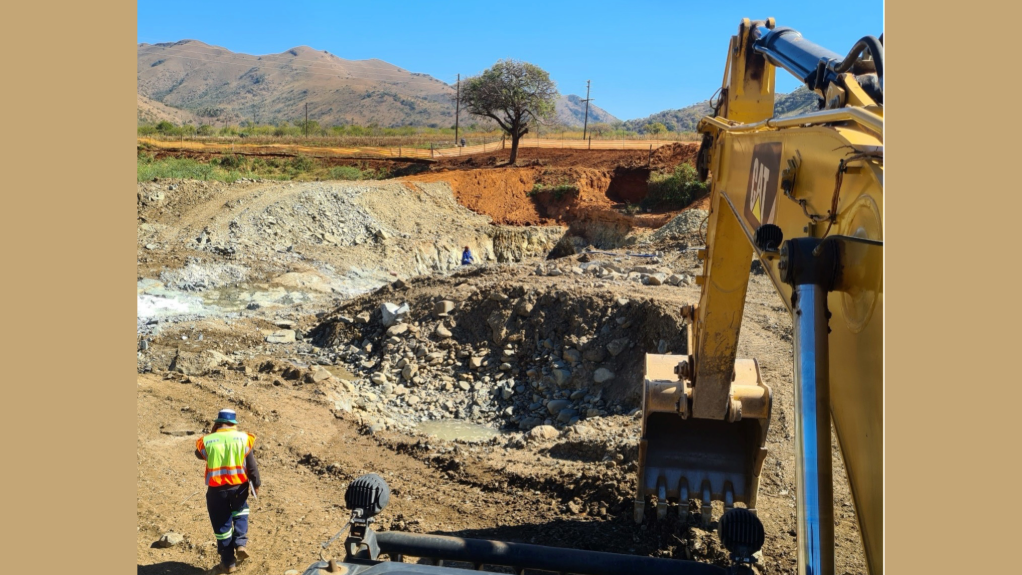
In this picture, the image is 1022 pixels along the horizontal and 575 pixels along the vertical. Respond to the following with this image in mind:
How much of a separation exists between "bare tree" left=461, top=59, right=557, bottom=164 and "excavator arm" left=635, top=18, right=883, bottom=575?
3117 cm

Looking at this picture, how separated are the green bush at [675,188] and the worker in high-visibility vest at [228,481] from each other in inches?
948

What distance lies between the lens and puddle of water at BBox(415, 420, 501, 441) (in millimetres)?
11156

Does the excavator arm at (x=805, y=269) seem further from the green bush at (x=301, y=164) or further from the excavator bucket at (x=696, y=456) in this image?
the green bush at (x=301, y=164)

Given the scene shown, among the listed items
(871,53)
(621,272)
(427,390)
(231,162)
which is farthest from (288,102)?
(871,53)

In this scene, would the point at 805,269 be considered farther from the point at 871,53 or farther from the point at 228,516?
the point at 228,516

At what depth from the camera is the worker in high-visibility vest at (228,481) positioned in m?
5.96

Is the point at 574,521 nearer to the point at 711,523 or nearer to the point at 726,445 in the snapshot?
the point at 711,523

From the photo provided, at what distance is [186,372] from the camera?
40.2 feet

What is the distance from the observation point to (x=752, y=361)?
6.30 meters

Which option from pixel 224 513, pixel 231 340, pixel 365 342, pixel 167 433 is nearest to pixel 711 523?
pixel 224 513

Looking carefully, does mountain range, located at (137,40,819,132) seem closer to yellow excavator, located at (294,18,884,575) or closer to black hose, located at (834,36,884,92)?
yellow excavator, located at (294,18,884,575)

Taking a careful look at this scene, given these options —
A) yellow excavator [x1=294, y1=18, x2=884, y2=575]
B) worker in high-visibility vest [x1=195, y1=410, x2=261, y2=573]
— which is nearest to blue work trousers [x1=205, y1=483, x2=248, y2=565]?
worker in high-visibility vest [x1=195, y1=410, x2=261, y2=573]

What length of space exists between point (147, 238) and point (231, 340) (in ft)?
31.2

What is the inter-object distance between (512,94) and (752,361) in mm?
31693
